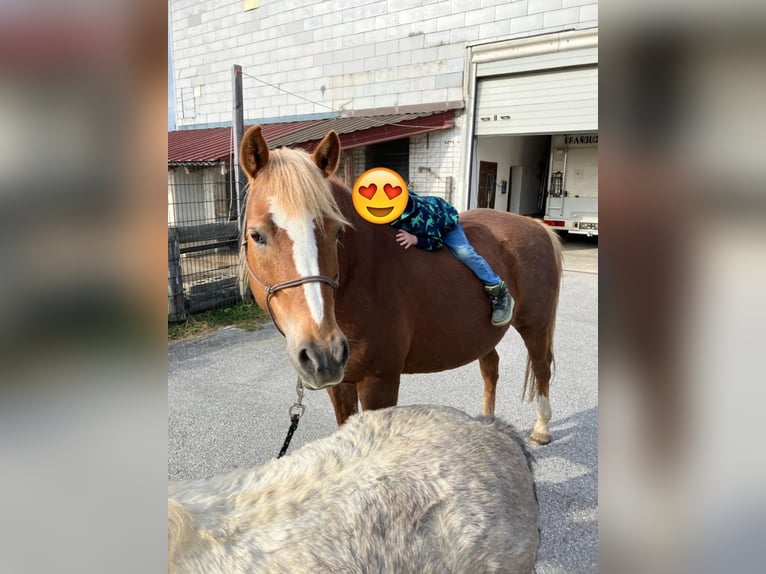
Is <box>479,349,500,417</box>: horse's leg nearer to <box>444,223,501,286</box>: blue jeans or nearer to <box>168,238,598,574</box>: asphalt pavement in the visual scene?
<box>168,238,598,574</box>: asphalt pavement

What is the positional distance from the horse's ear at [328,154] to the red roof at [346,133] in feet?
25.6

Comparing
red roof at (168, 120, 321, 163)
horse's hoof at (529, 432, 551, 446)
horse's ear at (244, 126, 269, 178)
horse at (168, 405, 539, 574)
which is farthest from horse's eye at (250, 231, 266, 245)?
red roof at (168, 120, 321, 163)

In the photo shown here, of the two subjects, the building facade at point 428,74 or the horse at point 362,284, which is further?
the building facade at point 428,74

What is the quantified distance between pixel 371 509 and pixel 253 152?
4.64 ft

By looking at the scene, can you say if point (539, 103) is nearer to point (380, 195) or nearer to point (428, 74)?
point (428, 74)

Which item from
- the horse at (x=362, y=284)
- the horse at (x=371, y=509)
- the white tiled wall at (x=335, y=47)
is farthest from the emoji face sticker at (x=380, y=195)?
the white tiled wall at (x=335, y=47)

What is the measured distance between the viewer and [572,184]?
476 inches

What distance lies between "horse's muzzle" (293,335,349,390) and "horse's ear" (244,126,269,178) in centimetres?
81

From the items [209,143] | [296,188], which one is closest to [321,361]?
[296,188]

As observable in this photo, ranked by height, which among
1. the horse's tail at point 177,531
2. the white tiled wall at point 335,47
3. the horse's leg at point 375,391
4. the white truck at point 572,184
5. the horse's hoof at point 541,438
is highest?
the white tiled wall at point 335,47

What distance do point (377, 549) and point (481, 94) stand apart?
35.6 feet

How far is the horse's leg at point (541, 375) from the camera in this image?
11.3ft

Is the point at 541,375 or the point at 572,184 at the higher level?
the point at 572,184

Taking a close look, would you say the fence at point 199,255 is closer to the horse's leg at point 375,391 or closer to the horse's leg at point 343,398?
the horse's leg at point 343,398
